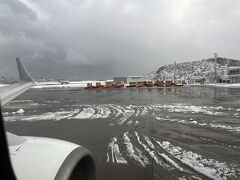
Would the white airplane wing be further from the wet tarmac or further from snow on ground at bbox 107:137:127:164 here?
snow on ground at bbox 107:137:127:164

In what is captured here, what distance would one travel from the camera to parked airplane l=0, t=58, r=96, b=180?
2.70m

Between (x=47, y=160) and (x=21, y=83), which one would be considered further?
(x=21, y=83)

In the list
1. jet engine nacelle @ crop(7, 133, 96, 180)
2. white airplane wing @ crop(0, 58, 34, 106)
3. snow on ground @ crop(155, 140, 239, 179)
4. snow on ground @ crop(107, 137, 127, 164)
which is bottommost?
snow on ground @ crop(155, 140, 239, 179)

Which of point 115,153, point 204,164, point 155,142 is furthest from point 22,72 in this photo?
point 155,142

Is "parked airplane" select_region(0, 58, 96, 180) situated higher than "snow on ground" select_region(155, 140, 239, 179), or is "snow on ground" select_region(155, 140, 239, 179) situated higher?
"parked airplane" select_region(0, 58, 96, 180)

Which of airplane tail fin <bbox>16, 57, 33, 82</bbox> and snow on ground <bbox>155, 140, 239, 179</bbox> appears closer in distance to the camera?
airplane tail fin <bbox>16, 57, 33, 82</bbox>

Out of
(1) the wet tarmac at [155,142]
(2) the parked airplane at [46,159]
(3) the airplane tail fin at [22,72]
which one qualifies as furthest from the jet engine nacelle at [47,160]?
(1) the wet tarmac at [155,142]

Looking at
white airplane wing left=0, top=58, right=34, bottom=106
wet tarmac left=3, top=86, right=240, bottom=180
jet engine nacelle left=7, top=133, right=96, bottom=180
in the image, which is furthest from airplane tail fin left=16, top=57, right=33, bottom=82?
wet tarmac left=3, top=86, right=240, bottom=180

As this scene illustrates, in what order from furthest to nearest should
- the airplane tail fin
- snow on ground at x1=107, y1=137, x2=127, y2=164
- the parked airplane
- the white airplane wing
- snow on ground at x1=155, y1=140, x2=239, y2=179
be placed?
snow on ground at x1=107, y1=137, x2=127, y2=164, snow on ground at x1=155, y1=140, x2=239, y2=179, the airplane tail fin, the white airplane wing, the parked airplane

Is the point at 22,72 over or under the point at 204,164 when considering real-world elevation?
over

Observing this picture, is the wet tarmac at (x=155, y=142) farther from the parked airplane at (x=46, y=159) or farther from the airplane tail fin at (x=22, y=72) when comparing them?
the parked airplane at (x=46, y=159)

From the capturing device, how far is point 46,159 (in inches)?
114

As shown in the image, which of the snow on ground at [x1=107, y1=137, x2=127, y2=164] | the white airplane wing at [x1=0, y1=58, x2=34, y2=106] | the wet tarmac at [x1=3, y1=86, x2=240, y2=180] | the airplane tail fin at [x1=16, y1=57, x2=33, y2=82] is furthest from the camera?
the snow on ground at [x1=107, y1=137, x2=127, y2=164]

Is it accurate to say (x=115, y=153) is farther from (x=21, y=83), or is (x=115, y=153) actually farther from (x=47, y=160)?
(x=47, y=160)
